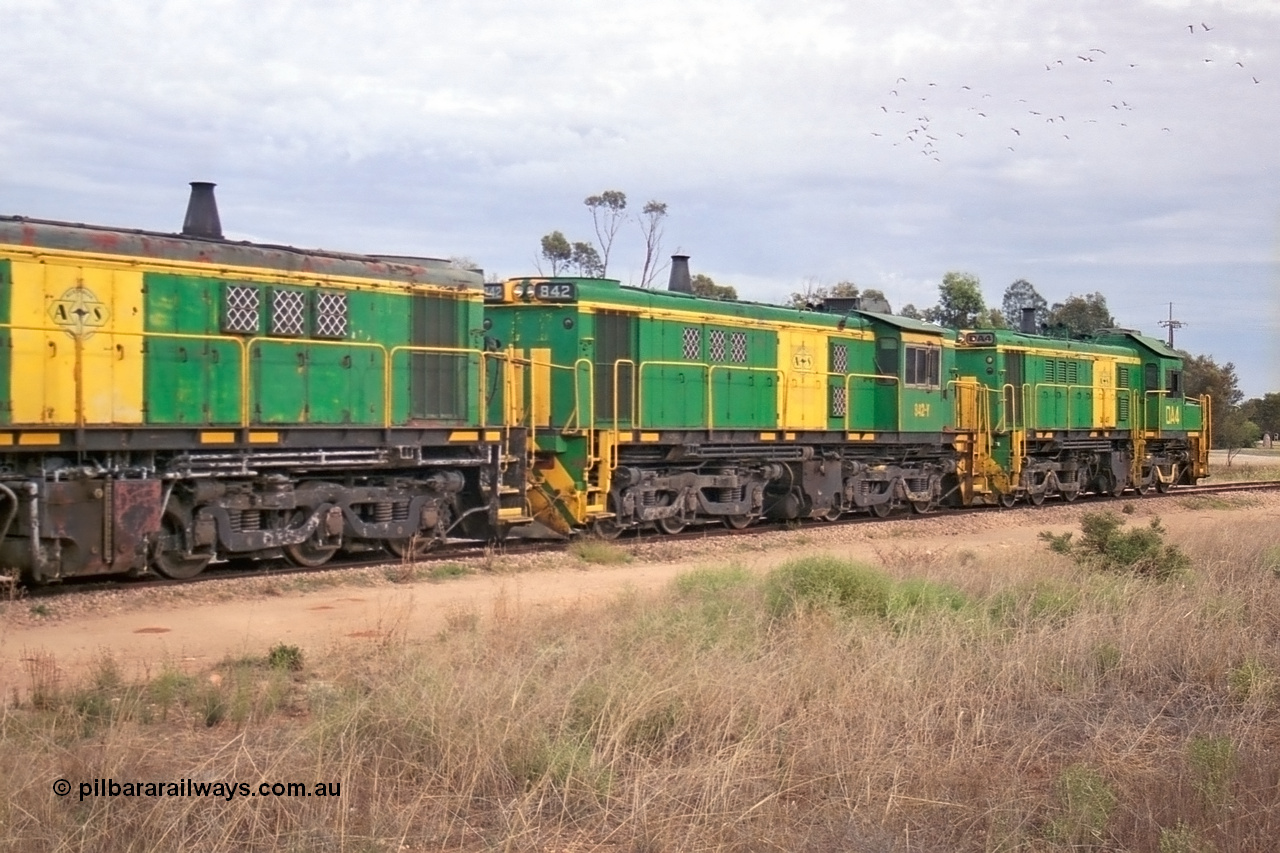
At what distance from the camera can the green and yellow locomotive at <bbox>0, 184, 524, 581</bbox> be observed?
477 inches

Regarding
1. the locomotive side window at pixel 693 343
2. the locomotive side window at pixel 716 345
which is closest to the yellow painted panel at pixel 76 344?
the locomotive side window at pixel 693 343

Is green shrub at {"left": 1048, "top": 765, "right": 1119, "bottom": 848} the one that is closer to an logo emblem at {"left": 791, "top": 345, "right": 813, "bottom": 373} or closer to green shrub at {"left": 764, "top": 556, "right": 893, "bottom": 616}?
green shrub at {"left": 764, "top": 556, "right": 893, "bottom": 616}

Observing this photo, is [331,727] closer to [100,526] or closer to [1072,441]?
[100,526]

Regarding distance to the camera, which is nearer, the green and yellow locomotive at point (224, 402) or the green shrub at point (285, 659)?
the green shrub at point (285, 659)

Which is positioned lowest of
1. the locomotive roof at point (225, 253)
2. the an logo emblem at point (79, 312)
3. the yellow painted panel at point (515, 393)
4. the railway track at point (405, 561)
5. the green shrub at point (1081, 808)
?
the green shrub at point (1081, 808)

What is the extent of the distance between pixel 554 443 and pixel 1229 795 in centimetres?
1227

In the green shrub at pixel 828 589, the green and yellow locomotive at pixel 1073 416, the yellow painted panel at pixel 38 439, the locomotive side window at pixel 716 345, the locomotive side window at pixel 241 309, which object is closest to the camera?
the green shrub at pixel 828 589

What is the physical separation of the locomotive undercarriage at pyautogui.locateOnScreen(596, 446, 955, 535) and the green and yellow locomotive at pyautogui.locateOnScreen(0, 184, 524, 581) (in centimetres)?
279

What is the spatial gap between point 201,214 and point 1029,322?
75.7ft

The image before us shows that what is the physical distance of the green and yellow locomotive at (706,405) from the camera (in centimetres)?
1780

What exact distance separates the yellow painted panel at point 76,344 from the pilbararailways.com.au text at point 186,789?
7.15 metres

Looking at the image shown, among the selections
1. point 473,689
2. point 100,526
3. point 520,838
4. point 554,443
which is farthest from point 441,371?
point 520,838

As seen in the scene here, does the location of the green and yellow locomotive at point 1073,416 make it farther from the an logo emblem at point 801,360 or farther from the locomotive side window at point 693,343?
the locomotive side window at point 693,343

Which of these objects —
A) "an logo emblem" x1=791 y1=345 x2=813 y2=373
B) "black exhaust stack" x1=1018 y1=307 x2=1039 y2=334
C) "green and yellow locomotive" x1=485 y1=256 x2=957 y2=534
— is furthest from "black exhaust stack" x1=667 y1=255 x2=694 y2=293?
"black exhaust stack" x1=1018 y1=307 x2=1039 y2=334
